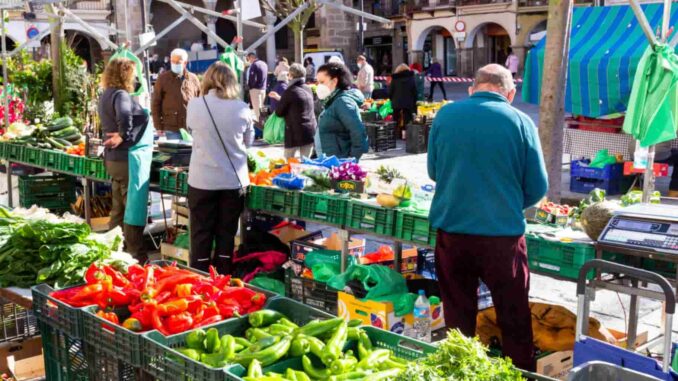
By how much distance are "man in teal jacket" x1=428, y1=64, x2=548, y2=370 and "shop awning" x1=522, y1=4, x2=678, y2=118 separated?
299 inches

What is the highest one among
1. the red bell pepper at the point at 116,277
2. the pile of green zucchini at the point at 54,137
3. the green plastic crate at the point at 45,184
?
the pile of green zucchini at the point at 54,137

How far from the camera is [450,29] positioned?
38844 mm

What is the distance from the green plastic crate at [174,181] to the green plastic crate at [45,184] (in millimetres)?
2864

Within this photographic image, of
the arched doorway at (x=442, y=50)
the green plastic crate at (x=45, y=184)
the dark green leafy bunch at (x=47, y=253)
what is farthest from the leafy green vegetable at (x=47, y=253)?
the arched doorway at (x=442, y=50)

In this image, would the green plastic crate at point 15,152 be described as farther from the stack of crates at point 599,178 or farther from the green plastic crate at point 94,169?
the stack of crates at point 599,178

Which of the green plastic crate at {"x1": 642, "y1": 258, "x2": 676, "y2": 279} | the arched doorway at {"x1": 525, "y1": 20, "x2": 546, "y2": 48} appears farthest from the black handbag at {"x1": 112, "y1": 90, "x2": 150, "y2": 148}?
the arched doorway at {"x1": 525, "y1": 20, "x2": 546, "y2": 48}

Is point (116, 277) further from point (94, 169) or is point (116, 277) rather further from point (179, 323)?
point (94, 169)

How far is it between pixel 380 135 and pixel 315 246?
962 centimetres

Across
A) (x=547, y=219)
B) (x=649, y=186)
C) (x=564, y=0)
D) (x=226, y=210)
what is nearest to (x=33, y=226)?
(x=226, y=210)

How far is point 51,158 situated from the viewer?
9.10 m

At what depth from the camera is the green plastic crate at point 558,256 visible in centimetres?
460

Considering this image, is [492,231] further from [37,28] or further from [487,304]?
[37,28]

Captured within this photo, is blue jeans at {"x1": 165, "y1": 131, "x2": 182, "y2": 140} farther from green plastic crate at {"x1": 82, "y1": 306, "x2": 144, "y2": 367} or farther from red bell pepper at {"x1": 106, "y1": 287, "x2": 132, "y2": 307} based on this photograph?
green plastic crate at {"x1": 82, "y1": 306, "x2": 144, "y2": 367}

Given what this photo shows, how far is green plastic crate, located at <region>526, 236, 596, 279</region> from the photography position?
4602 millimetres
